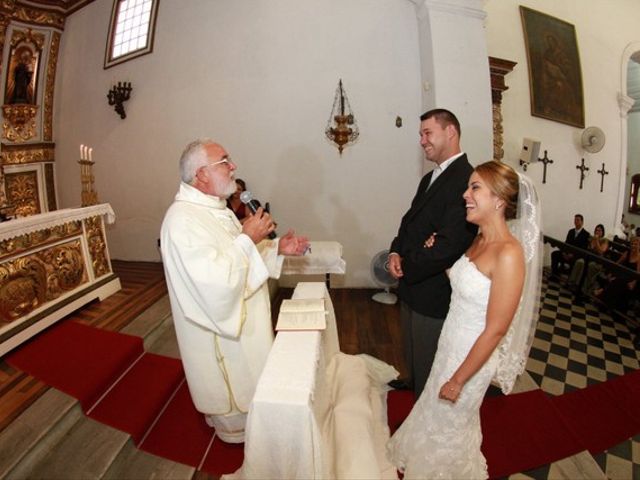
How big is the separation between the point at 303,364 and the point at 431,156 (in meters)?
1.63

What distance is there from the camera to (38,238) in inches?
130

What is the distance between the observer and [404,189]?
201 inches

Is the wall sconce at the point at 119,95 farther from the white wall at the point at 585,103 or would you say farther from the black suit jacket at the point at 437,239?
the white wall at the point at 585,103

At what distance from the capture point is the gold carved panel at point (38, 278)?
2.98 m

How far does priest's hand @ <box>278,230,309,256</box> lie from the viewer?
223 cm

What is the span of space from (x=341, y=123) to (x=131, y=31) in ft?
11.1

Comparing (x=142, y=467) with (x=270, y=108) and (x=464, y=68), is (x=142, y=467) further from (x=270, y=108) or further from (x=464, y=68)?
(x=464, y=68)

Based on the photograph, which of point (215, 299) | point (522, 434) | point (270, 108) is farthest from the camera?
point (270, 108)

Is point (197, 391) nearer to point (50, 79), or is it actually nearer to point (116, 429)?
point (116, 429)

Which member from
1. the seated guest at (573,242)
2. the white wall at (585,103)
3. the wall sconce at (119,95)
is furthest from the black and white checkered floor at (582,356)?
the wall sconce at (119,95)

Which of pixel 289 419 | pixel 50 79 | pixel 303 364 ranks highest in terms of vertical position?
pixel 50 79

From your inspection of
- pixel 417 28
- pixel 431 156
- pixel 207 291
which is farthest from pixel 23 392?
pixel 417 28

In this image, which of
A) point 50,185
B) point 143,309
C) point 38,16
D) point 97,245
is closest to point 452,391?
point 143,309

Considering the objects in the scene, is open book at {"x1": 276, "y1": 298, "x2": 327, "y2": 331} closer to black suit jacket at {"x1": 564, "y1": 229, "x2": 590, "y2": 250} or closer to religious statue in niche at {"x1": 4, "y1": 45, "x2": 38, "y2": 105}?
religious statue in niche at {"x1": 4, "y1": 45, "x2": 38, "y2": 105}
